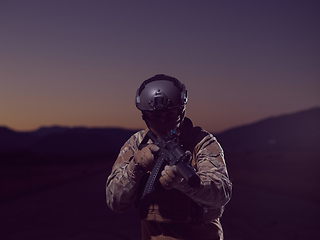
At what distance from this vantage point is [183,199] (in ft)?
9.09

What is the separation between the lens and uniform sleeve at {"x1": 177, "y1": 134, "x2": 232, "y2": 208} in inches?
95.0

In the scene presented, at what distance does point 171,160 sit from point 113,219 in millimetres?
6807

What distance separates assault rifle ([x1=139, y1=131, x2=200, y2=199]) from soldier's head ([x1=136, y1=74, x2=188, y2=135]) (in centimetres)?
18

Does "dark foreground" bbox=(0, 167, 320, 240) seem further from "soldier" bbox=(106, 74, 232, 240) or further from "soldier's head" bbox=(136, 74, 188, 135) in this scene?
"soldier's head" bbox=(136, 74, 188, 135)

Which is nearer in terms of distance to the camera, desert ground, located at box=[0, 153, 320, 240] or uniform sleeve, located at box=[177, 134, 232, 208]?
uniform sleeve, located at box=[177, 134, 232, 208]

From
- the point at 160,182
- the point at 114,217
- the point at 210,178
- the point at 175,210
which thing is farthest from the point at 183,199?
the point at 114,217

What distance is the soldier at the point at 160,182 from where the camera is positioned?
2609 millimetres

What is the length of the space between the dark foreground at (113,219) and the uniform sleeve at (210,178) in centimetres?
464
